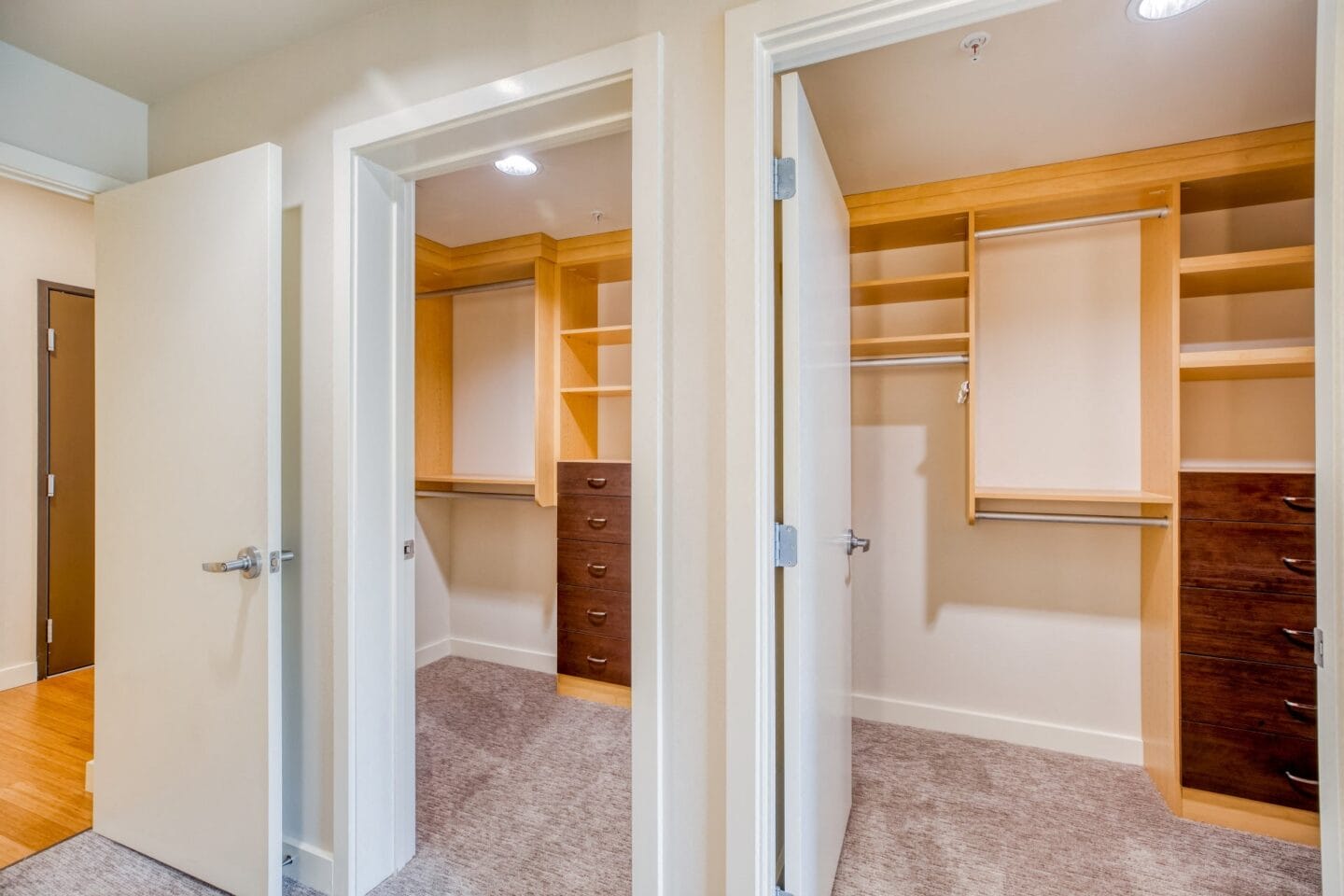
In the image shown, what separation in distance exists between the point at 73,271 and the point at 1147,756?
18.6 ft

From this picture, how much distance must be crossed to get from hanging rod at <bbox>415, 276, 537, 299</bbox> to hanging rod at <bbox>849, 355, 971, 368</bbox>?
1736mm

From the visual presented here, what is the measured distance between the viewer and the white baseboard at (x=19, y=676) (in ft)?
10.3

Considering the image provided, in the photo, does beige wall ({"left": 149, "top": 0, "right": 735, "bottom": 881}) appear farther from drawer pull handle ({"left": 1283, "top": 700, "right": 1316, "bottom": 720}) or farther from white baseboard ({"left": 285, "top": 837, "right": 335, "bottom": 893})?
drawer pull handle ({"left": 1283, "top": 700, "right": 1316, "bottom": 720})

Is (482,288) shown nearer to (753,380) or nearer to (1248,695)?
(753,380)

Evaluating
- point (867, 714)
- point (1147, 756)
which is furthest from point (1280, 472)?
point (867, 714)

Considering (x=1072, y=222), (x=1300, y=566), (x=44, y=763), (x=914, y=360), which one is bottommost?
(x=44, y=763)

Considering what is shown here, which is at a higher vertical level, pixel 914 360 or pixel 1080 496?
pixel 914 360

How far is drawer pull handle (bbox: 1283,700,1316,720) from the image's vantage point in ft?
6.20

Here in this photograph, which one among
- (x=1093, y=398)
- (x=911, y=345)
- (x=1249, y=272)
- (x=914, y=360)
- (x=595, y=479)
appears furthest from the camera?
(x=595, y=479)

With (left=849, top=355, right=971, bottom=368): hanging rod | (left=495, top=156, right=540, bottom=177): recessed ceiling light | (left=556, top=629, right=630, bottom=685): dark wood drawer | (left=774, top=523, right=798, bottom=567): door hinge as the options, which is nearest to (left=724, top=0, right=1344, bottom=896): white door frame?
(left=774, top=523, right=798, bottom=567): door hinge

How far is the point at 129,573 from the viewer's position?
1.87m

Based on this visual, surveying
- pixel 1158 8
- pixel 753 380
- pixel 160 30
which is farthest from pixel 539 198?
pixel 1158 8

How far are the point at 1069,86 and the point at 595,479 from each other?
89.5 inches

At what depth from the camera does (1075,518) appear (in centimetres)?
236
